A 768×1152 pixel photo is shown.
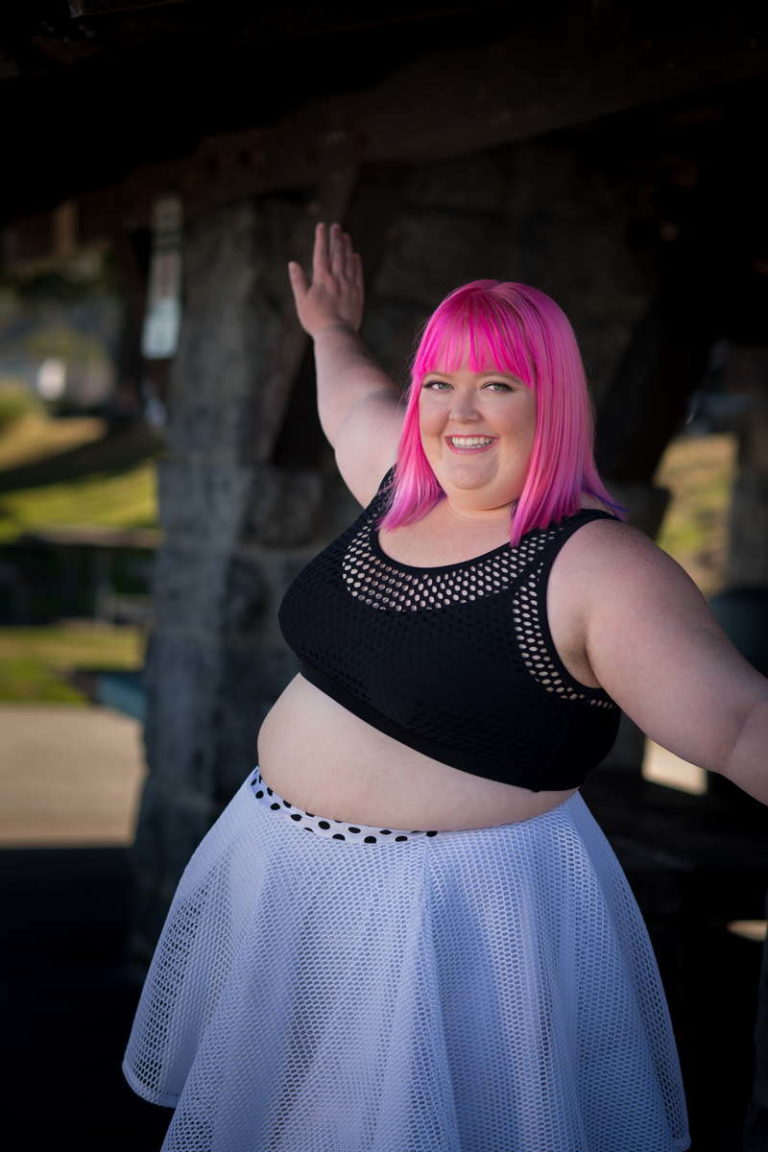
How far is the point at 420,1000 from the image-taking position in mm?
1972

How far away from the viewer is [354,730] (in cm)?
214

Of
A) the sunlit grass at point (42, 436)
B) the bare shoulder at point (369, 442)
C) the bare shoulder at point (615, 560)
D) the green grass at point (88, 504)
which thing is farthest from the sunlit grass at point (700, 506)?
the bare shoulder at point (615, 560)

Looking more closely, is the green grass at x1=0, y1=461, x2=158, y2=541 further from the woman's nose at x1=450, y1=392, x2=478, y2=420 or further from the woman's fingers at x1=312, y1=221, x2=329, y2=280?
the woman's nose at x1=450, y1=392, x2=478, y2=420

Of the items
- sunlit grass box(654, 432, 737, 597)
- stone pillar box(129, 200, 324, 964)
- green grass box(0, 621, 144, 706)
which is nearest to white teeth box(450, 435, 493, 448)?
stone pillar box(129, 200, 324, 964)

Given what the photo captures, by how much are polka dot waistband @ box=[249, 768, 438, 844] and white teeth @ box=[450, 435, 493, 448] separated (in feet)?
1.84

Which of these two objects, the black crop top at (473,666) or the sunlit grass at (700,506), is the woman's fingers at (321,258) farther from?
the sunlit grass at (700,506)

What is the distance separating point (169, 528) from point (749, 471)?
437cm

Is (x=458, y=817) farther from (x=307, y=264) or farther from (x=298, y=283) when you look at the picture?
(x=307, y=264)

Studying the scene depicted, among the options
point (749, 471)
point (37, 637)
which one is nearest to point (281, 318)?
point (749, 471)

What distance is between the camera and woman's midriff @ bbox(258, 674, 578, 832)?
208 centimetres

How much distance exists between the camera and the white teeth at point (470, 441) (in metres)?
2.08

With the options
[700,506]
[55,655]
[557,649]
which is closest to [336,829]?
[557,649]

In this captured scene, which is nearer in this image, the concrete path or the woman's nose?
the woman's nose

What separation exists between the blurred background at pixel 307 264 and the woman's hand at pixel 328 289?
1.38 ft
